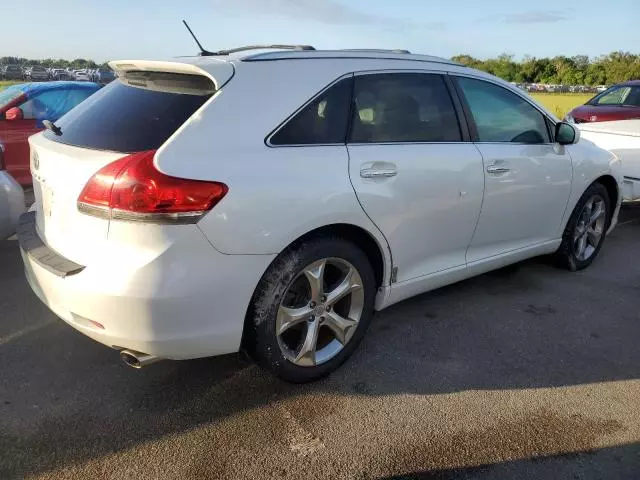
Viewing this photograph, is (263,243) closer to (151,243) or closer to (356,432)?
(151,243)

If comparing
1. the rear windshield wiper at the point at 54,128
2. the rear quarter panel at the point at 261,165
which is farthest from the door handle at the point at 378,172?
the rear windshield wiper at the point at 54,128

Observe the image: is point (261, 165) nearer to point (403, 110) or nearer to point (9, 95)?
point (403, 110)

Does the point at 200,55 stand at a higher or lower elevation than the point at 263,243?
higher

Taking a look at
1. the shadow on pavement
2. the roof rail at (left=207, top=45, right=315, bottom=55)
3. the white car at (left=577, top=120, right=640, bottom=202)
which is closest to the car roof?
the roof rail at (left=207, top=45, right=315, bottom=55)

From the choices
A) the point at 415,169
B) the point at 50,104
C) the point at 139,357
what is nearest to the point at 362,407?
the point at 139,357

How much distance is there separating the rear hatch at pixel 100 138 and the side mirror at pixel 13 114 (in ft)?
16.0

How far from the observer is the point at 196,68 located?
2770 mm

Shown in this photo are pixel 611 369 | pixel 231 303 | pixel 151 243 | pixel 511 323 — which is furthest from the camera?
pixel 511 323

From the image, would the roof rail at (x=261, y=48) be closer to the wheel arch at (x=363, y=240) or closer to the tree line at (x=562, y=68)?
the wheel arch at (x=363, y=240)

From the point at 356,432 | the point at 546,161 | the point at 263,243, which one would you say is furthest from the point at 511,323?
the point at 263,243

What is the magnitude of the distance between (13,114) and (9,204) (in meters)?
3.74

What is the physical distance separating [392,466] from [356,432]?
276mm

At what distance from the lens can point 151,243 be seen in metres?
2.42

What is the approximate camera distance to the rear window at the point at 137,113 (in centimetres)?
265
